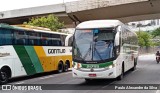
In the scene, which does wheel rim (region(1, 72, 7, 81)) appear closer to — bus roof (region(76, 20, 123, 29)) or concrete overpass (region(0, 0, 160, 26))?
bus roof (region(76, 20, 123, 29))

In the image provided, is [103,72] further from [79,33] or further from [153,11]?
[153,11]

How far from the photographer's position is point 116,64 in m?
16.1

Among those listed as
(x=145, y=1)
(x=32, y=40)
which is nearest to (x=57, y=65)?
(x=32, y=40)

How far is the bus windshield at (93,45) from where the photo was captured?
15.7 meters

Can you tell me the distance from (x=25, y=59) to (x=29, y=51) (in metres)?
0.62

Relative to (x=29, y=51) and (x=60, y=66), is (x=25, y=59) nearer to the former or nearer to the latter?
(x=29, y=51)

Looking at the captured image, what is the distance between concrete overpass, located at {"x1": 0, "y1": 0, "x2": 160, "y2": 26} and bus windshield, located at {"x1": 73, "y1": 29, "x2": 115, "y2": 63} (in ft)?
71.1

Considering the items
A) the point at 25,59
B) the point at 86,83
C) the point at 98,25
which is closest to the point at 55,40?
the point at 25,59

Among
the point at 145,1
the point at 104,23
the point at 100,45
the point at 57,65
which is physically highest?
the point at 145,1

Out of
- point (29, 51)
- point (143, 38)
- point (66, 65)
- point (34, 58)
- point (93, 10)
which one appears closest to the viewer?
point (29, 51)

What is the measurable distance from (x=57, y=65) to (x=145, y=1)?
15.8 metres

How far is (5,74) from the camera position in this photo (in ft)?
59.0

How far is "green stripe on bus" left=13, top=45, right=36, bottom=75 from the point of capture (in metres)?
19.2

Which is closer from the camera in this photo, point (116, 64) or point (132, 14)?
point (116, 64)
